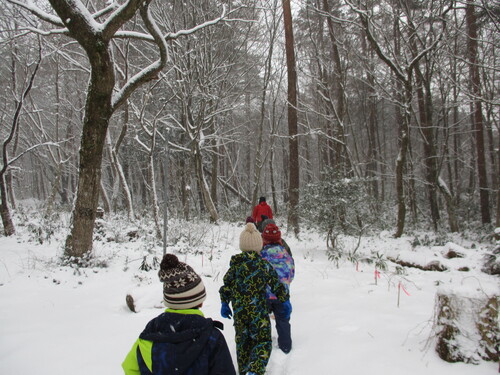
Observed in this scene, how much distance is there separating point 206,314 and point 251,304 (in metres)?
2.11

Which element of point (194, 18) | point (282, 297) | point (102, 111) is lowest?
point (282, 297)

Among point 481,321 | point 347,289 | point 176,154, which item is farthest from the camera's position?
point 176,154

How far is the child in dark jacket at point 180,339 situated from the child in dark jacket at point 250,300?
1029mm

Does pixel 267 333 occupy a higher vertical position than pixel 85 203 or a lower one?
lower

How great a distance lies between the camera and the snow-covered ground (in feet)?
10.5

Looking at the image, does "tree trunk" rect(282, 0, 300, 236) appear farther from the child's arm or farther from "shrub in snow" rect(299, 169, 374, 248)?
the child's arm

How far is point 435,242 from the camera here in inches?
427

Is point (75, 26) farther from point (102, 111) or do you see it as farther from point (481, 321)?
point (481, 321)

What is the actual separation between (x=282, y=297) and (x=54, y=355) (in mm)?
2628

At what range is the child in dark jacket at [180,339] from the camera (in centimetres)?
182

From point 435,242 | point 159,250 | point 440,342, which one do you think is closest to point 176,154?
point 159,250

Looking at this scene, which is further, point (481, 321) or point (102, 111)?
point (102, 111)

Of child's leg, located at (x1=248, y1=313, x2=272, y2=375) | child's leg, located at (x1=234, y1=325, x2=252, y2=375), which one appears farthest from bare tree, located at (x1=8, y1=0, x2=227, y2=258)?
child's leg, located at (x1=248, y1=313, x2=272, y2=375)

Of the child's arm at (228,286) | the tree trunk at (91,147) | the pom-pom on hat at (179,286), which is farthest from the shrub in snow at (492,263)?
the tree trunk at (91,147)
